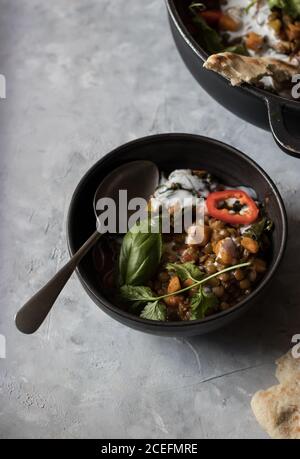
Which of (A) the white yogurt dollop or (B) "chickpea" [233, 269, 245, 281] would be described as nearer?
(B) "chickpea" [233, 269, 245, 281]

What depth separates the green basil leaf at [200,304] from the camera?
1.42 meters

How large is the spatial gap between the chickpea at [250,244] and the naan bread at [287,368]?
24 centimetres

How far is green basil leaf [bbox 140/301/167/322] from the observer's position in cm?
143

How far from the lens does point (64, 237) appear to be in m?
1.71

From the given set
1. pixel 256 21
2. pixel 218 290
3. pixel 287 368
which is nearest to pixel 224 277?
pixel 218 290

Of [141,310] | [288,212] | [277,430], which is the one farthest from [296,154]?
[277,430]

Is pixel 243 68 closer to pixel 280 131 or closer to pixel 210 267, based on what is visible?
pixel 280 131

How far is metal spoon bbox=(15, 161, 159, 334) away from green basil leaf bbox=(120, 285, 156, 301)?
0.11 meters

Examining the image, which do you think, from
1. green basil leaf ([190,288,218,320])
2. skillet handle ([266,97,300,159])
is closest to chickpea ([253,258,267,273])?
green basil leaf ([190,288,218,320])

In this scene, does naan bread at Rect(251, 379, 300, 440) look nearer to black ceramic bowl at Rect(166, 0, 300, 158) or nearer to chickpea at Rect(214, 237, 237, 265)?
chickpea at Rect(214, 237, 237, 265)

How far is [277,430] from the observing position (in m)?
1.44

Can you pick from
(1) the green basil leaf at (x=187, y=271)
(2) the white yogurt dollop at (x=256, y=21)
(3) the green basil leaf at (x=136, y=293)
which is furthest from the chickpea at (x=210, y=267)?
(2) the white yogurt dollop at (x=256, y=21)

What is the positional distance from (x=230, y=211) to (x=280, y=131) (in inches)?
7.8
